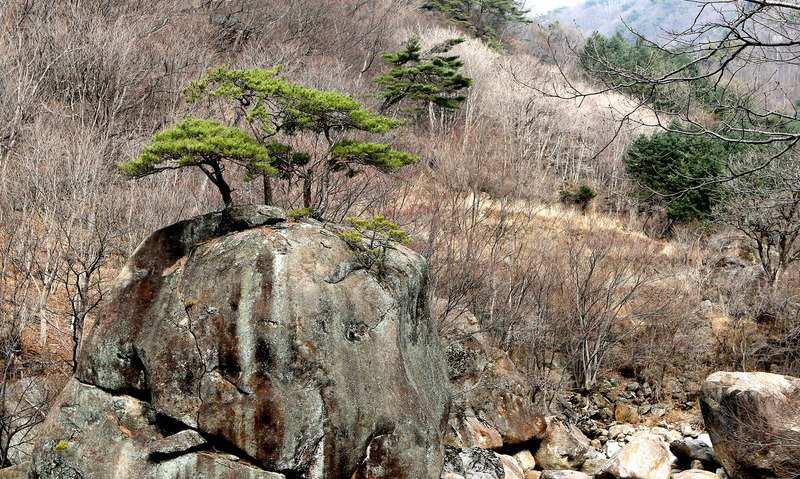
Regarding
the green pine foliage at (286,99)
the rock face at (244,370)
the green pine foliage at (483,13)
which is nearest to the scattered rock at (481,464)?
the rock face at (244,370)

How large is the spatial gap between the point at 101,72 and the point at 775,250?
19313 millimetres

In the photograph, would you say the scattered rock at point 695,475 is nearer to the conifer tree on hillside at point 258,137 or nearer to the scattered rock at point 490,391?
the scattered rock at point 490,391

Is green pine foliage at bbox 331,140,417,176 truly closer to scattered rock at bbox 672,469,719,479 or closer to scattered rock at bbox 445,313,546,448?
scattered rock at bbox 445,313,546,448

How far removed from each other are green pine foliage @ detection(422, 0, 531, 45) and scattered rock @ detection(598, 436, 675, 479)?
32.0m

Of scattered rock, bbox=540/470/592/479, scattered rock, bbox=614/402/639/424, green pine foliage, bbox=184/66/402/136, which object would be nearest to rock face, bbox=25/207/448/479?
green pine foliage, bbox=184/66/402/136

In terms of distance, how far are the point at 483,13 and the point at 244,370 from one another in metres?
47.6

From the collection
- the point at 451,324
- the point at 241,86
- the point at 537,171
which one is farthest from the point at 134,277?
the point at 537,171

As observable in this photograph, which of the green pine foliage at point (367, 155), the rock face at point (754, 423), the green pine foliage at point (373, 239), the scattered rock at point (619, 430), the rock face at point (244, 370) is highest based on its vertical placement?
the green pine foliage at point (367, 155)

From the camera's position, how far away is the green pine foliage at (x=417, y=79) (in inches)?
834

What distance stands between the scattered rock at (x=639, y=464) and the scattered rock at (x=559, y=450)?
799mm

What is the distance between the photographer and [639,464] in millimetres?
12547

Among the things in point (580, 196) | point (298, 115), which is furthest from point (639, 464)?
point (580, 196)

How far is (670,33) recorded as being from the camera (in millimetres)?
4680

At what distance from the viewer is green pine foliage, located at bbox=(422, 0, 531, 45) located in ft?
144
